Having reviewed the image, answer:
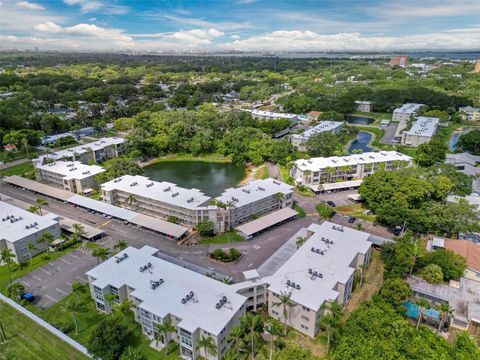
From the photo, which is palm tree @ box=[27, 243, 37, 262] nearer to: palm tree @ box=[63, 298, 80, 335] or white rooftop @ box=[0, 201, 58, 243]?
white rooftop @ box=[0, 201, 58, 243]

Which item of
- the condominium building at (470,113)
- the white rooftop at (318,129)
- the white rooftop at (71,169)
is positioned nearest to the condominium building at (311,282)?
the white rooftop at (71,169)

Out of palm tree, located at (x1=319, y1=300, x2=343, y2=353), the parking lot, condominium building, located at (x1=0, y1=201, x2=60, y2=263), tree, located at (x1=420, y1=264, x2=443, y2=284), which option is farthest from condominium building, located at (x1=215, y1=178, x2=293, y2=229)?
condominium building, located at (x1=0, y1=201, x2=60, y2=263)

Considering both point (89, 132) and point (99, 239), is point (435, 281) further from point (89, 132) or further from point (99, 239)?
point (89, 132)

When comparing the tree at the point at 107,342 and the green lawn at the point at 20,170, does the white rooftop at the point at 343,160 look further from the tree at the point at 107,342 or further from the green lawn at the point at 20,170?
the green lawn at the point at 20,170

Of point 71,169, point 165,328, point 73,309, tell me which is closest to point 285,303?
point 165,328

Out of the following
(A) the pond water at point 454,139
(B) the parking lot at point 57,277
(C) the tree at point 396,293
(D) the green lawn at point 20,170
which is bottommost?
(B) the parking lot at point 57,277

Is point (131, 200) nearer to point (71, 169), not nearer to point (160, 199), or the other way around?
point (160, 199)
